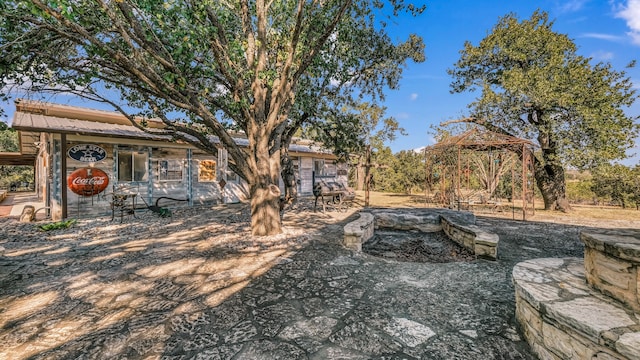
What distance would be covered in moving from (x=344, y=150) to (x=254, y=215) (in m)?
5.51

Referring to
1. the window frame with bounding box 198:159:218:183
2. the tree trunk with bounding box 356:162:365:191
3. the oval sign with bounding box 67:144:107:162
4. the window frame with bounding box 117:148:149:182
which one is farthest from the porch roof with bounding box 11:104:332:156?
the tree trunk with bounding box 356:162:365:191

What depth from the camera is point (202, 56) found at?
6570 millimetres

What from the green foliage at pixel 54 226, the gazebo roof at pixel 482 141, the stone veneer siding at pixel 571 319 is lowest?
the green foliage at pixel 54 226

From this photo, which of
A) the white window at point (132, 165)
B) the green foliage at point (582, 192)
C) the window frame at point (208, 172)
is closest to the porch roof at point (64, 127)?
the white window at point (132, 165)

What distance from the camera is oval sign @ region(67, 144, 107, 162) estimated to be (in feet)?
29.4

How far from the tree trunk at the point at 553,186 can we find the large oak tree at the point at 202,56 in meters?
10.3

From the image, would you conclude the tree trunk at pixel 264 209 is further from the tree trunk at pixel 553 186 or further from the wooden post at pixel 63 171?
the tree trunk at pixel 553 186

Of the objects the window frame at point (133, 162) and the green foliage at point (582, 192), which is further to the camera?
the green foliage at point (582, 192)

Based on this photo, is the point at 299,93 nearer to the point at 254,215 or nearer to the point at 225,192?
the point at 254,215

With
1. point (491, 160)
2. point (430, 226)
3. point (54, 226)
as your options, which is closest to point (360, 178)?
point (491, 160)

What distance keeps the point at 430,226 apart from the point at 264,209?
15.3ft

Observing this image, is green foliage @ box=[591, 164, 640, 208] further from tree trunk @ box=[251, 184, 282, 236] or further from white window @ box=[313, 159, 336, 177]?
white window @ box=[313, 159, 336, 177]

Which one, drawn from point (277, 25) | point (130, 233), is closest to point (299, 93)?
point (277, 25)

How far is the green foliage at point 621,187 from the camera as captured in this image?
11.7m
